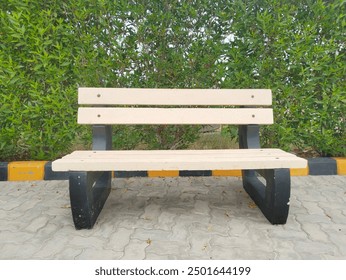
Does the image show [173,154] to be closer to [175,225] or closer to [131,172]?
[175,225]

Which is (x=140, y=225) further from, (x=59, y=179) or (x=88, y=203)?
(x=59, y=179)

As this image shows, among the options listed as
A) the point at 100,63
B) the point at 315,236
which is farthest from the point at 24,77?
the point at 315,236

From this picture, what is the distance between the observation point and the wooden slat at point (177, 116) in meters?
2.62

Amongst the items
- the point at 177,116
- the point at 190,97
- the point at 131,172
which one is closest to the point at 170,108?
the point at 177,116

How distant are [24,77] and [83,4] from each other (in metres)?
0.99

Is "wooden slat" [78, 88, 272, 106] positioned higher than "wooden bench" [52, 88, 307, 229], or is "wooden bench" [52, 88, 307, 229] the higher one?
"wooden slat" [78, 88, 272, 106]

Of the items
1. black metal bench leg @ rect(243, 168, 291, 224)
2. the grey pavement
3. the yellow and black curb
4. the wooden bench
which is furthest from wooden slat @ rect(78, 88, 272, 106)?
the yellow and black curb

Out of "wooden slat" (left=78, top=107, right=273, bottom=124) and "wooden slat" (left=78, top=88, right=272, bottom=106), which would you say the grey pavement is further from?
"wooden slat" (left=78, top=88, right=272, bottom=106)

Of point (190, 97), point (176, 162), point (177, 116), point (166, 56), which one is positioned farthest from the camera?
point (166, 56)

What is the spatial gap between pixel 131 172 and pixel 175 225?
55.4 inches

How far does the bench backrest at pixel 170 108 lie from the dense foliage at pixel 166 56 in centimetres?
75

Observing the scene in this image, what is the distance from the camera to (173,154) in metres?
2.29

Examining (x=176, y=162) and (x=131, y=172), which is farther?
(x=131, y=172)

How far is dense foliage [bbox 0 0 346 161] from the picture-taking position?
340cm
